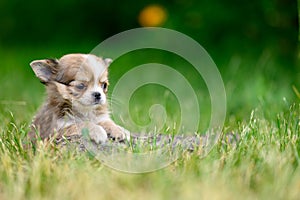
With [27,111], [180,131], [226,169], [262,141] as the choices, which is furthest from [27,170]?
[27,111]

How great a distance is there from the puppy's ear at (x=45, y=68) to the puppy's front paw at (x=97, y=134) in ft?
1.51

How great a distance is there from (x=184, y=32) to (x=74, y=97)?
16.7 ft

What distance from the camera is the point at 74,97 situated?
13.6 ft

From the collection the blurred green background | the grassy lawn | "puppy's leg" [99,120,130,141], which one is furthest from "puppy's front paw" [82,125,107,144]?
the blurred green background

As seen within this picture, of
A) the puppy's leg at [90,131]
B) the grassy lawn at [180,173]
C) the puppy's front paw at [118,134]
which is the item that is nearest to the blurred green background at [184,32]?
the puppy's leg at [90,131]

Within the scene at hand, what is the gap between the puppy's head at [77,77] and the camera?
413 centimetres

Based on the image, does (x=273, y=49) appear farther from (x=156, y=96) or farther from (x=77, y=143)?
(x=77, y=143)

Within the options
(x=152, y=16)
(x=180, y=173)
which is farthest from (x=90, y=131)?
(x=152, y=16)

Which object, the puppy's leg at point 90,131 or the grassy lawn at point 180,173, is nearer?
the grassy lawn at point 180,173

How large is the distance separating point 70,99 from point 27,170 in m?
0.75

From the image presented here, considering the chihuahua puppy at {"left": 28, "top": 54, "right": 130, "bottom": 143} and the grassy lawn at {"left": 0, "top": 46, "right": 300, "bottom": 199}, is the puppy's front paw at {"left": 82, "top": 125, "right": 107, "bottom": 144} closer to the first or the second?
the chihuahua puppy at {"left": 28, "top": 54, "right": 130, "bottom": 143}

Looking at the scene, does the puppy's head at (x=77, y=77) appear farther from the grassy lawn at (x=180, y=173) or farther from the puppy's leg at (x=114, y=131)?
the grassy lawn at (x=180, y=173)

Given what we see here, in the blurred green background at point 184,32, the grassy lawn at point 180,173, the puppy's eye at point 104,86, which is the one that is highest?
the blurred green background at point 184,32

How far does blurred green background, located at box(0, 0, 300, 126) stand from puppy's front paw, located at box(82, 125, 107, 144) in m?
1.35
